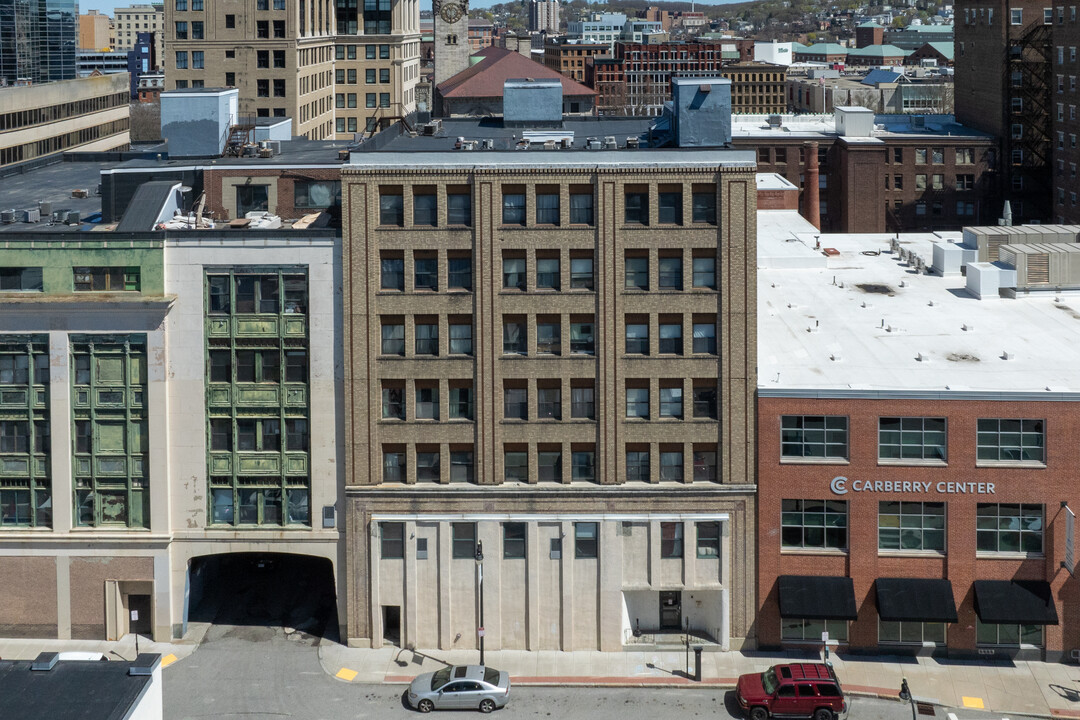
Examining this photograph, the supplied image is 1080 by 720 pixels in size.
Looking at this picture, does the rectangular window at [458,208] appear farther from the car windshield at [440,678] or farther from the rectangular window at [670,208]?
the car windshield at [440,678]

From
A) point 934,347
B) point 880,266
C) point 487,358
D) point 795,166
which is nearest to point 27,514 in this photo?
point 487,358

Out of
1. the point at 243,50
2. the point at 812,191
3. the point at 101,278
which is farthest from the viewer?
the point at 243,50

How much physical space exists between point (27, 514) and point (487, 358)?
879 inches

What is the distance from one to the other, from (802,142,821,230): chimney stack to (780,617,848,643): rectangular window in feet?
224

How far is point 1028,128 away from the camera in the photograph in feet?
492

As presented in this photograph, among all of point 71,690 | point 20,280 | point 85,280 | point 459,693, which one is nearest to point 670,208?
point 459,693

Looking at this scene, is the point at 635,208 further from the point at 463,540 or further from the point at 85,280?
the point at 85,280

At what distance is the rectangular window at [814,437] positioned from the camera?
6606 centimetres

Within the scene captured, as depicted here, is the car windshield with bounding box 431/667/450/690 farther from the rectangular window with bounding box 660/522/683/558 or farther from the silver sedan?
the rectangular window with bounding box 660/522/683/558

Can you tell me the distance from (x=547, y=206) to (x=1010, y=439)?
22.8m

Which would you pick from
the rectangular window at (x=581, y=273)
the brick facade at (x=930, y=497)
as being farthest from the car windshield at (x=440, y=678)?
the rectangular window at (x=581, y=273)

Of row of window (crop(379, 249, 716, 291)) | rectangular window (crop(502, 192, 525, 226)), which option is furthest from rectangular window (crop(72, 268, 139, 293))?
rectangular window (crop(502, 192, 525, 226))

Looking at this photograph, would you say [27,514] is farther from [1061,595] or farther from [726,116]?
[1061,595]

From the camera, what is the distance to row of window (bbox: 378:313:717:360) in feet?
220
